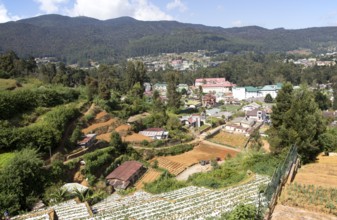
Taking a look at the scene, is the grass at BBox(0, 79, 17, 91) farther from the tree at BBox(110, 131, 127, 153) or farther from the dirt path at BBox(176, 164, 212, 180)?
the dirt path at BBox(176, 164, 212, 180)

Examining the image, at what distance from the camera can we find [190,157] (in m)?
28.2

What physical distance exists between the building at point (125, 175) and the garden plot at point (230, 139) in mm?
12810

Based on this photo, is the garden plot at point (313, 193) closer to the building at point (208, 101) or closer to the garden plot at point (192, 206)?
the garden plot at point (192, 206)

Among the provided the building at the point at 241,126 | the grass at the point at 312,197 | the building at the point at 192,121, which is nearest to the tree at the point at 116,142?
the building at the point at 192,121

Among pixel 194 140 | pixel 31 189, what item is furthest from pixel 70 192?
pixel 194 140

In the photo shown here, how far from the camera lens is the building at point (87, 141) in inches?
922

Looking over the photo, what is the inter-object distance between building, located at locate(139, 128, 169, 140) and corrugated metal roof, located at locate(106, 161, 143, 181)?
7.17 meters

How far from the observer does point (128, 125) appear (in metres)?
32.0

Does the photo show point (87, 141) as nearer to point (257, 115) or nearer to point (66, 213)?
point (66, 213)

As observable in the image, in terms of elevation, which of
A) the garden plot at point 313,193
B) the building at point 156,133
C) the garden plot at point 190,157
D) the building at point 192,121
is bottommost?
the garden plot at point 190,157

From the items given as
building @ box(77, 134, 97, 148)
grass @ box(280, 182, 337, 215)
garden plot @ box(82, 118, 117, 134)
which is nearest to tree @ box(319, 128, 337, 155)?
grass @ box(280, 182, 337, 215)

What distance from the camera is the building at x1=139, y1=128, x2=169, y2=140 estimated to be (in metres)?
30.4

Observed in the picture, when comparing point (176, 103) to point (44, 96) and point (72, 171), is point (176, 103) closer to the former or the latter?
point (44, 96)

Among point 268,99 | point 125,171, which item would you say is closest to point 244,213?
point 125,171
